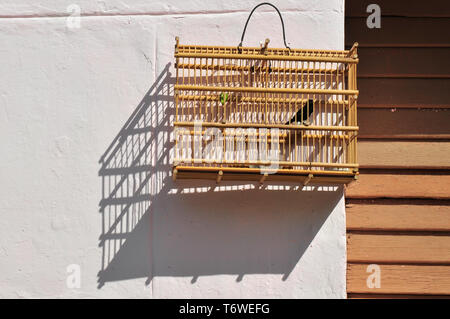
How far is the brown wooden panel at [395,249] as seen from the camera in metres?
4.16

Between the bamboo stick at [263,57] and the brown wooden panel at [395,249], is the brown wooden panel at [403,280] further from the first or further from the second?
the bamboo stick at [263,57]

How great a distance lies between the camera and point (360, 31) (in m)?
4.53

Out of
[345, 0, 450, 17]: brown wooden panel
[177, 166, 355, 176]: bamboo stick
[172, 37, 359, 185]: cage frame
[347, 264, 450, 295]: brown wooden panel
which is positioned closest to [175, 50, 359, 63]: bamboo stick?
[172, 37, 359, 185]: cage frame

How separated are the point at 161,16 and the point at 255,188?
4.36 feet

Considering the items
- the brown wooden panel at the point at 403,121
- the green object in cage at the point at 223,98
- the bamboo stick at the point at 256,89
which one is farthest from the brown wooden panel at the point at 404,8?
the green object in cage at the point at 223,98

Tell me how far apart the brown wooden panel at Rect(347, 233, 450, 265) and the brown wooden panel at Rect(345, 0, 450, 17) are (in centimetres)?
167

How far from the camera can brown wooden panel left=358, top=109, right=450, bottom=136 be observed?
14.3 ft

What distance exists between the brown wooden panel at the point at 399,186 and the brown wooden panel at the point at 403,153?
3.4 inches

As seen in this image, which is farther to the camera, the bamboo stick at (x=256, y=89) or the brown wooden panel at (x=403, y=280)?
the brown wooden panel at (x=403, y=280)

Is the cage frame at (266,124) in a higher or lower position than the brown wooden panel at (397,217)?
higher

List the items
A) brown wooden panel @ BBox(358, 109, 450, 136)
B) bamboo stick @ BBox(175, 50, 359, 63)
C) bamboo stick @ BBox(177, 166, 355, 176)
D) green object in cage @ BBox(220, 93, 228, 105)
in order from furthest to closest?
brown wooden panel @ BBox(358, 109, 450, 136)
green object in cage @ BBox(220, 93, 228, 105)
bamboo stick @ BBox(175, 50, 359, 63)
bamboo stick @ BBox(177, 166, 355, 176)

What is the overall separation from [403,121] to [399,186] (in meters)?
0.48

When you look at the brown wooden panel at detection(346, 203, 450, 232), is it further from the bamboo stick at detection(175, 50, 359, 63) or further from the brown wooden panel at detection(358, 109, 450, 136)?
the bamboo stick at detection(175, 50, 359, 63)
